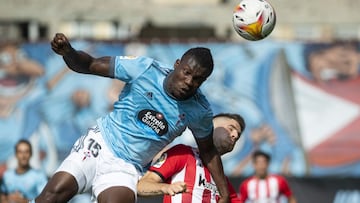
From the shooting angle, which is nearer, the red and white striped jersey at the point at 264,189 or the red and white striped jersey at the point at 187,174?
the red and white striped jersey at the point at 187,174

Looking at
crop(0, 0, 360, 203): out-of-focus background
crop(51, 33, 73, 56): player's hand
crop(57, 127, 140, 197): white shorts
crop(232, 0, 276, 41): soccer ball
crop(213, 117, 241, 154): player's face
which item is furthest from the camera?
crop(0, 0, 360, 203): out-of-focus background

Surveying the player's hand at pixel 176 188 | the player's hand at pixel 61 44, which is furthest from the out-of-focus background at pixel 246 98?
the player's hand at pixel 176 188

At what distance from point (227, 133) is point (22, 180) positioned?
15.8 ft

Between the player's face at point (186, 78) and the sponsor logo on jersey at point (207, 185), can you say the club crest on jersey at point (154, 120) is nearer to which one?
the player's face at point (186, 78)

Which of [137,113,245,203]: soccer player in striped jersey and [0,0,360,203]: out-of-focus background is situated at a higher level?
[0,0,360,203]: out-of-focus background

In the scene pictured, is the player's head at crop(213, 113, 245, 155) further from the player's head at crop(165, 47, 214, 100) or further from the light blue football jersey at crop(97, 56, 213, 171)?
the player's head at crop(165, 47, 214, 100)

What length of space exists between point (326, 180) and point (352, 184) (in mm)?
502

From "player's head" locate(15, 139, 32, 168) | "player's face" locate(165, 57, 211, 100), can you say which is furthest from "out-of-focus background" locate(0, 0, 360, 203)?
"player's face" locate(165, 57, 211, 100)

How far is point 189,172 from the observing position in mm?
6777

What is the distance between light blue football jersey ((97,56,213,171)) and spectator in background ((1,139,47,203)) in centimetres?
441

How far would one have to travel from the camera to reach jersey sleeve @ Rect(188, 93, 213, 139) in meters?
6.73

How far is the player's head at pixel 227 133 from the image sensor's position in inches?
275

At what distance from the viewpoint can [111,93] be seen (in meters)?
17.5

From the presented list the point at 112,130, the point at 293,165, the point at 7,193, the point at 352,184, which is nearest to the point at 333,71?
the point at 293,165
